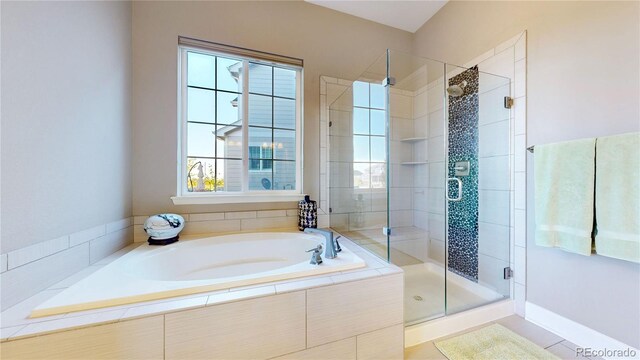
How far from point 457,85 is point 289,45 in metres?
Result: 1.63

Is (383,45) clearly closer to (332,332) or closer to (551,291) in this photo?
(551,291)

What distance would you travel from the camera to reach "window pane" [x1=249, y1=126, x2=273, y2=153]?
2203 millimetres

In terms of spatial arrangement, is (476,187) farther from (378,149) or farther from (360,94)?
(360,94)

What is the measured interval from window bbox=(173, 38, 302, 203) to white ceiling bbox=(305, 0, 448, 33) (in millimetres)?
795

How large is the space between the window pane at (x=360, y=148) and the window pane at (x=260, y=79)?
3.28 ft

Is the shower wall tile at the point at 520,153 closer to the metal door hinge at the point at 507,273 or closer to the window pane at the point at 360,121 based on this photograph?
the metal door hinge at the point at 507,273

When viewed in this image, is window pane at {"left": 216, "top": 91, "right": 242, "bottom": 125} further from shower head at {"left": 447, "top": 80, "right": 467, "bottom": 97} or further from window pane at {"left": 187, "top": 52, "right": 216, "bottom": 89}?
shower head at {"left": 447, "top": 80, "right": 467, "bottom": 97}

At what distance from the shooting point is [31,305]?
0.90m

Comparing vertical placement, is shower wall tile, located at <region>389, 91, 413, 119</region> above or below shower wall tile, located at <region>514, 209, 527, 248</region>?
above

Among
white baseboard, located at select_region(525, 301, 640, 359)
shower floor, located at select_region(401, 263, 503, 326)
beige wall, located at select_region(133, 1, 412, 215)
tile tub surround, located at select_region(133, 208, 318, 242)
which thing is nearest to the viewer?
white baseboard, located at select_region(525, 301, 640, 359)

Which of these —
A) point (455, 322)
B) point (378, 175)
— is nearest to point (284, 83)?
point (378, 175)

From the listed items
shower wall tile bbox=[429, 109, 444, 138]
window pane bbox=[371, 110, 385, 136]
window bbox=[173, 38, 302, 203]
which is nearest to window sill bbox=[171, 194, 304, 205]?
window bbox=[173, 38, 302, 203]

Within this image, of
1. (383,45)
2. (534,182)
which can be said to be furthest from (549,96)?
(383,45)

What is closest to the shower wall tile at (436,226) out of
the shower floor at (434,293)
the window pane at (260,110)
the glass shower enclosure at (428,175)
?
the glass shower enclosure at (428,175)
